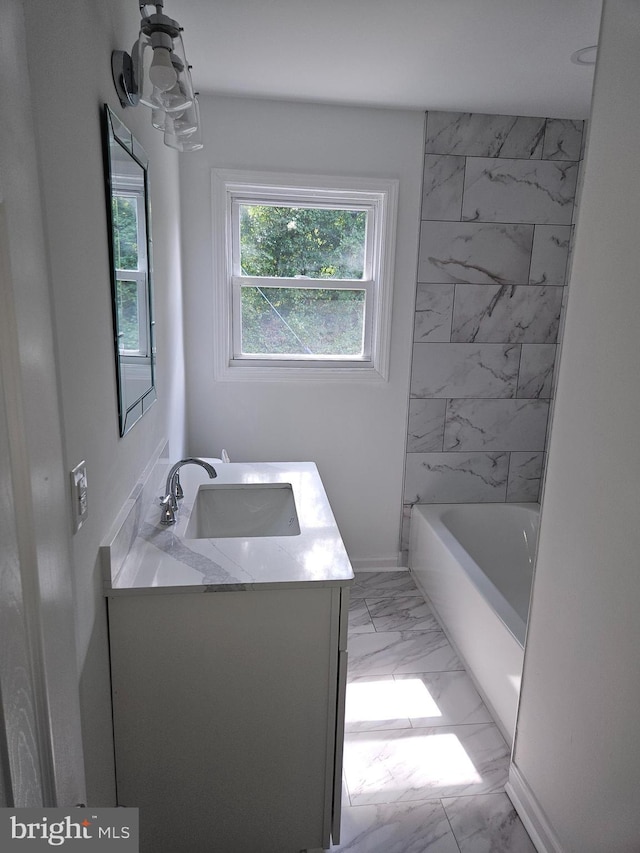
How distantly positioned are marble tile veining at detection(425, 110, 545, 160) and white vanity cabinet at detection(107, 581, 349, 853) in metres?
2.36

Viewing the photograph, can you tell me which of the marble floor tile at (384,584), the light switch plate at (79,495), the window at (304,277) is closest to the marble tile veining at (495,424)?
the window at (304,277)

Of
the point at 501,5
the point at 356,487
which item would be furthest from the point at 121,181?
the point at 356,487

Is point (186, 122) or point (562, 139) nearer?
point (186, 122)

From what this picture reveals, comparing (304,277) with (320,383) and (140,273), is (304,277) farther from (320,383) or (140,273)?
(140,273)

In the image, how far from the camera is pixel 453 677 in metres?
2.32

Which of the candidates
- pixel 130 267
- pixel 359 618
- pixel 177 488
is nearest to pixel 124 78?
pixel 130 267

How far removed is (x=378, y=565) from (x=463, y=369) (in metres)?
1.24

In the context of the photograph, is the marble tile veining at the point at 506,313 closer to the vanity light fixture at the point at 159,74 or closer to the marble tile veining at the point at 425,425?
the marble tile veining at the point at 425,425

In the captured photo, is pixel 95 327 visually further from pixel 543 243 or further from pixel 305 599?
pixel 543 243

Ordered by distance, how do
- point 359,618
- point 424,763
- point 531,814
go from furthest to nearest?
1. point 359,618
2. point 424,763
3. point 531,814

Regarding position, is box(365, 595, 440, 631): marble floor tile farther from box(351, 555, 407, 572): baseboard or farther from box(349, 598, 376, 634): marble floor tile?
box(351, 555, 407, 572): baseboard

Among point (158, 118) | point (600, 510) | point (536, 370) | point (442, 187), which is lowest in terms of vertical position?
point (600, 510)

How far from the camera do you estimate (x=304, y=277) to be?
113 inches

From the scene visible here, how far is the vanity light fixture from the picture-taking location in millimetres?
1265
